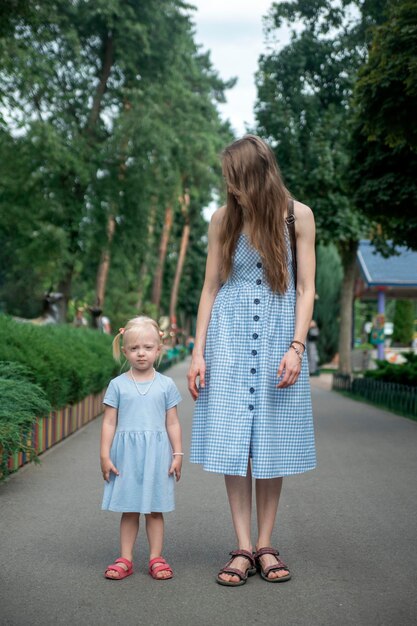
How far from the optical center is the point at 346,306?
2564 centimetres

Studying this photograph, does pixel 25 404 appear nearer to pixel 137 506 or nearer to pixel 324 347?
pixel 137 506

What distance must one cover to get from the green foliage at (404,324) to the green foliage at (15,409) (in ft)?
169

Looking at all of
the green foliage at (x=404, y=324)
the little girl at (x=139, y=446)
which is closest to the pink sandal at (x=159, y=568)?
the little girl at (x=139, y=446)

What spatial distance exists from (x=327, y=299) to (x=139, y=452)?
36316mm

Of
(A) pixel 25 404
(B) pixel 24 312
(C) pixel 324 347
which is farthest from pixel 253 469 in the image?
(B) pixel 24 312

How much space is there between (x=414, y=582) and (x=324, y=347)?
37.5 metres

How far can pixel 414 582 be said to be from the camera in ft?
14.9

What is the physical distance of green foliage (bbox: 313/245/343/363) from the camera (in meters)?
40.6

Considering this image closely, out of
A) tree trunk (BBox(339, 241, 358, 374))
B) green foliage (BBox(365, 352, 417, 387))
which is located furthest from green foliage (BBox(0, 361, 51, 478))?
tree trunk (BBox(339, 241, 358, 374))

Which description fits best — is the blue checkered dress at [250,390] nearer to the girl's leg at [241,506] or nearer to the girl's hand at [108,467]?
the girl's leg at [241,506]

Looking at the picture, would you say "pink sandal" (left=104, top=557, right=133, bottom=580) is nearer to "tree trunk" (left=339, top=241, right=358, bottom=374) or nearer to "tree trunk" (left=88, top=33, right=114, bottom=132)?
"tree trunk" (left=339, top=241, right=358, bottom=374)

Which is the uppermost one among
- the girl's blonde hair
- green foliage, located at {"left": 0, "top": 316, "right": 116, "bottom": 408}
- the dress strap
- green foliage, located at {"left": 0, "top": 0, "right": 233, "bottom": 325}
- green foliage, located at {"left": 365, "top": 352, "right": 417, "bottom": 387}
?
green foliage, located at {"left": 0, "top": 0, "right": 233, "bottom": 325}

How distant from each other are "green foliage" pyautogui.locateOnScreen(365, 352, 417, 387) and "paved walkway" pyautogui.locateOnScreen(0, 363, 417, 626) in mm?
8448

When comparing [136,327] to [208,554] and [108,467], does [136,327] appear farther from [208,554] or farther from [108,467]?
[208,554]
